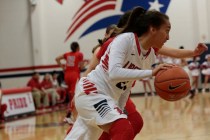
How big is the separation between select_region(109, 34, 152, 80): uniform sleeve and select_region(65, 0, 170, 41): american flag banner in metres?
14.9

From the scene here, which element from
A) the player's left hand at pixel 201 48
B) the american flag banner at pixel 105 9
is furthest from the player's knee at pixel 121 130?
the american flag banner at pixel 105 9

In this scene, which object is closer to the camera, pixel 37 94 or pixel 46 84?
pixel 37 94

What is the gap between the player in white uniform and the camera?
3.32 metres

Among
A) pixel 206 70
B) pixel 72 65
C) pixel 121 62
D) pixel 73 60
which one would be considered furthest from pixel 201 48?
pixel 206 70

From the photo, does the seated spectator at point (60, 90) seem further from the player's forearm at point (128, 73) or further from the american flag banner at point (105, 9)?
the player's forearm at point (128, 73)

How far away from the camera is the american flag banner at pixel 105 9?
717 inches

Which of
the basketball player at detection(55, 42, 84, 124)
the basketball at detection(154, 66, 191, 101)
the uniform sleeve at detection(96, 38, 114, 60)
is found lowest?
the basketball player at detection(55, 42, 84, 124)

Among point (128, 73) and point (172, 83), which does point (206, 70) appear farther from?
point (128, 73)

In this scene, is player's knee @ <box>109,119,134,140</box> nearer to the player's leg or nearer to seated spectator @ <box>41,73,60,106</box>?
the player's leg

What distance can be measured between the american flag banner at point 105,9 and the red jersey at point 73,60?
7.03 metres

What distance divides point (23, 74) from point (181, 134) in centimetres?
1170

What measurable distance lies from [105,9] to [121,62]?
1528cm

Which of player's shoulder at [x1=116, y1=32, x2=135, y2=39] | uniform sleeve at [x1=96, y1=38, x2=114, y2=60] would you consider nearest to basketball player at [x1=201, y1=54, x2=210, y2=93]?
uniform sleeve at [x1=96, y1=38, x2=114, y2=60]

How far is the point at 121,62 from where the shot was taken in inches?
129
